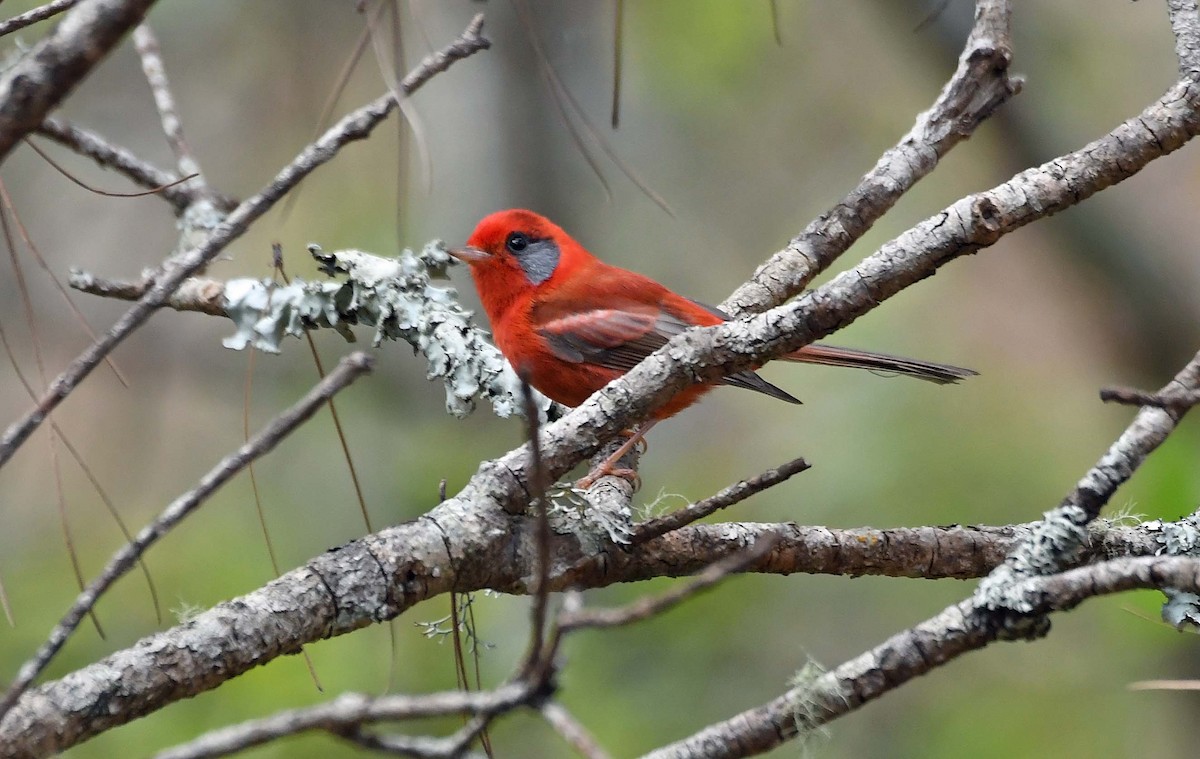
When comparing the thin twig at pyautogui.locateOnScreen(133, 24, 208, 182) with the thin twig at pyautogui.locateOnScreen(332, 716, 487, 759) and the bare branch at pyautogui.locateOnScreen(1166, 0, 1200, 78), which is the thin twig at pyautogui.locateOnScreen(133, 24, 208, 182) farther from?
the thin twig at pyautogui.locateOnScreen(332, 716, 487, 759)

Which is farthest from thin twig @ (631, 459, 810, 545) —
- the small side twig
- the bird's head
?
the bird's head

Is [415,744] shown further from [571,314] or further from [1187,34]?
[571,314]

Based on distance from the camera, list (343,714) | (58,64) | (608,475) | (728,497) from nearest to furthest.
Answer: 1. (343,714)
2. (58,64)
3. (728,497)
4. (608,475)

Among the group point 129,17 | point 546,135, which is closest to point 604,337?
point 546,135

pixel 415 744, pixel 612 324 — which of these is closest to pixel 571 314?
pixel 612 324

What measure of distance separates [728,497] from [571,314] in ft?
8.35

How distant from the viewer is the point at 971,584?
5449mm

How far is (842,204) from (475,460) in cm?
236

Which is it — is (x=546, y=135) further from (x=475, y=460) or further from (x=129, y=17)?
(x=129, y=17)

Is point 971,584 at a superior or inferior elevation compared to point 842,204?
inferior

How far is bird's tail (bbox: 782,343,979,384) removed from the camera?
12.0 feet

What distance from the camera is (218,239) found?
1.44m

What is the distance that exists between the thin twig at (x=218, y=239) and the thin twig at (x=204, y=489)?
0.56 feet

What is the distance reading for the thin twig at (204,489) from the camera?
1055mm
